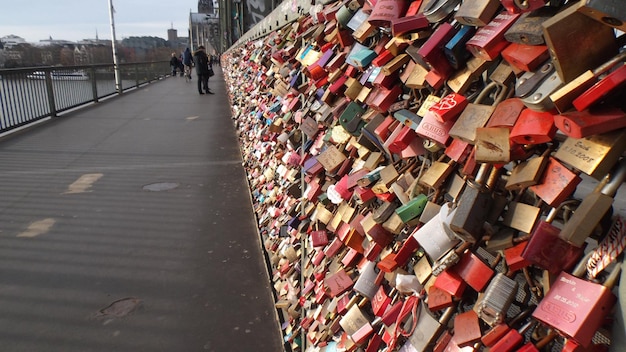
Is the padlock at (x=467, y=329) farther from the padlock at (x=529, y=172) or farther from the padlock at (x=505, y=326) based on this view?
the padlock at (x=529, y=172)

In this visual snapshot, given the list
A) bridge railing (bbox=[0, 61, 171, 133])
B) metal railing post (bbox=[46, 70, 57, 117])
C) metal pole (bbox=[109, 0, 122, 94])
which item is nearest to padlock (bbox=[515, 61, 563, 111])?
bridge railing (bbox=[0, 61, 171, 133])

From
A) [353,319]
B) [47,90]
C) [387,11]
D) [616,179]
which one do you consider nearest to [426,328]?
[353,319]

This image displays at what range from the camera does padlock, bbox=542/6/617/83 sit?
26.4 inches

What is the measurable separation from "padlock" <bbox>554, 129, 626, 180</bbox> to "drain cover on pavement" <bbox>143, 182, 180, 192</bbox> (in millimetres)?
5052

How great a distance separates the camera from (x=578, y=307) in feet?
2.33

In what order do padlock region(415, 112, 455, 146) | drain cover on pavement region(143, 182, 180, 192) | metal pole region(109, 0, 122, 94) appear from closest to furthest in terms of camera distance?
padlock region(415, 112, 455, 146) < drain cover on pavement region(143, 182, 180, 192) < metal pole region(109, 0, 122, 94)

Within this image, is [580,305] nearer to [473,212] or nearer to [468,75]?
[473,212]

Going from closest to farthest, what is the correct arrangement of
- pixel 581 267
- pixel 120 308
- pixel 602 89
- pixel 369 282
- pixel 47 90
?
pixel 602 89 → pixel 581 267 → pixel 369 282 → pixel 120 308 → pixel 47 90

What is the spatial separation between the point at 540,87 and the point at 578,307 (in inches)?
14.4

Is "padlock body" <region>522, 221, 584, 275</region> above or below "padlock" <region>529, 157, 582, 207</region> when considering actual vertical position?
below

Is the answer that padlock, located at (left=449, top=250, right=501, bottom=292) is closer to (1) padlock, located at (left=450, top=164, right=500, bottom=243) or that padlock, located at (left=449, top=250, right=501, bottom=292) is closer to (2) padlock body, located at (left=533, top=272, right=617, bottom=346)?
(1) padlock, located at (left=450, top=164, right=500, bottom=243)

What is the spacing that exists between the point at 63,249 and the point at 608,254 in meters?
3.88

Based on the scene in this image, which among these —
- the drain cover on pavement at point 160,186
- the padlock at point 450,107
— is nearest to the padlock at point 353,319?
the padlock at point 450,107

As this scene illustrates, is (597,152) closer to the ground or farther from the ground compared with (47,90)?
farther from the ground
